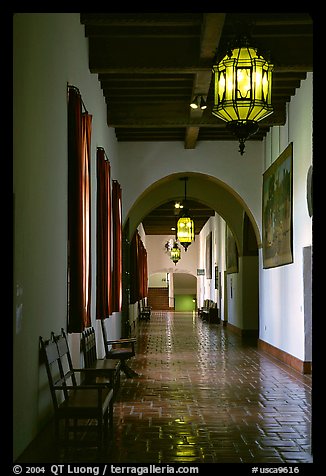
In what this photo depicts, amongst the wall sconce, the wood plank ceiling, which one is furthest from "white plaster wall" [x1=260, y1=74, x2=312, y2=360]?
the wall sconce

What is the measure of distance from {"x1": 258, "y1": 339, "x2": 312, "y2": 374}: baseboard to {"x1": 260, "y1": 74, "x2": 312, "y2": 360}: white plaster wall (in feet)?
0.30

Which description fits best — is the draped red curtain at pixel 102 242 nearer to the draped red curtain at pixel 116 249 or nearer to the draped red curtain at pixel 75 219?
the draped red curtain at pixel 116 249

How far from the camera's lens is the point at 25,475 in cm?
412

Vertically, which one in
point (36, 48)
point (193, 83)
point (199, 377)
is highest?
point (193, 83)

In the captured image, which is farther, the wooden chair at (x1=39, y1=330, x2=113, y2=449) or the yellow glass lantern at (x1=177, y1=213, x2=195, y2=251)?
the yellow glass lantern at (x1=177, y1=213, x2=195, y2=251)

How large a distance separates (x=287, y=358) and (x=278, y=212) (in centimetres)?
253

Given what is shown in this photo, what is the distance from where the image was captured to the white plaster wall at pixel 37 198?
4.84 m

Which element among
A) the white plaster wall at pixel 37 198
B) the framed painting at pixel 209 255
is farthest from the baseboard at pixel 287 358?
the framed painting at pixel 209 255

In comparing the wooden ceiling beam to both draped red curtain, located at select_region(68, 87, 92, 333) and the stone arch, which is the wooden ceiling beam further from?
the stone arch

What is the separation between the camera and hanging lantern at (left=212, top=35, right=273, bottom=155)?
21.6ft

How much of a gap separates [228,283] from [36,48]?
55.8ft

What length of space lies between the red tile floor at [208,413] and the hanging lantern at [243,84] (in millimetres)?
2816

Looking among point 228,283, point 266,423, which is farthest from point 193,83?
point 228,283

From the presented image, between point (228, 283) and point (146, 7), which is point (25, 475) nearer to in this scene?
point (146, 7)
